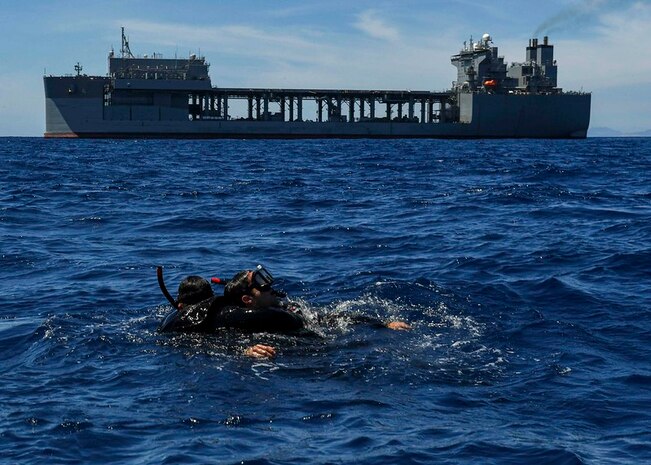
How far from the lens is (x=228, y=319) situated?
11164 mm

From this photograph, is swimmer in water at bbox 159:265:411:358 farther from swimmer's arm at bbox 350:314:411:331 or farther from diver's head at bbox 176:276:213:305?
swimmer's arm at bbox 350:314:411:331

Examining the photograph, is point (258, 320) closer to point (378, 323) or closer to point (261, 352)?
point (261, 352)

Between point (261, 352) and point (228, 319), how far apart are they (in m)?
1.19

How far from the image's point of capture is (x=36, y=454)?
7.37 m

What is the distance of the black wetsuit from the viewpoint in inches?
436

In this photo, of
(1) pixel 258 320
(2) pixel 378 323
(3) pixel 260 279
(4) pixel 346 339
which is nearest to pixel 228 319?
(1) pixel 258 320

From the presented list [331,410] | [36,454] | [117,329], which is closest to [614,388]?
[331,410]

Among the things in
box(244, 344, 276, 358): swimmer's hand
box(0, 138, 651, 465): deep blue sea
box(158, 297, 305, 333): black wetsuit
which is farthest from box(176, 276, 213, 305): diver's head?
box(244, 344, 276, 358): swimmer's hand

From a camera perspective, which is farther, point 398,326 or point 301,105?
point 301,105

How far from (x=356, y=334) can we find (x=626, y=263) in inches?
271

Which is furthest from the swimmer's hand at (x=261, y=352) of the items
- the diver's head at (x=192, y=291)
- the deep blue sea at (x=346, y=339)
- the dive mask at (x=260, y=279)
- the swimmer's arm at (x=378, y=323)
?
the swimmer's arm at (x=378, y=323)

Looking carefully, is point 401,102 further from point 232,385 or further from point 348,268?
point 232,385

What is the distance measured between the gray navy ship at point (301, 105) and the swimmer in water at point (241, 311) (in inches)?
3692

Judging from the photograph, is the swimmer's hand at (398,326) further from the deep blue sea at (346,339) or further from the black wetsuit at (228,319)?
the black wetsuit at (228,319)
